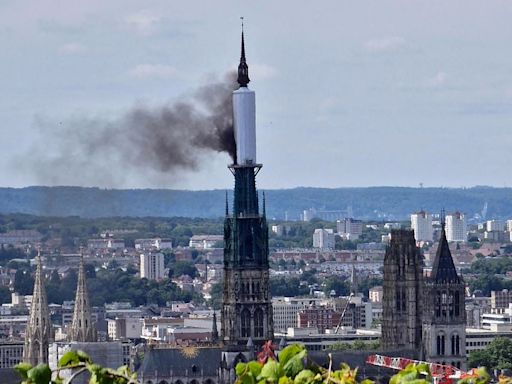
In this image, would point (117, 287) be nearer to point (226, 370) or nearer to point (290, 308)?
point (290, 308)

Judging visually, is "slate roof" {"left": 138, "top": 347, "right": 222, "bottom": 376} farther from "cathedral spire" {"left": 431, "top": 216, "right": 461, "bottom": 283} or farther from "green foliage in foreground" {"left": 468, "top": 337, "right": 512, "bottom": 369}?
"green foliage in foreground" {"left": 468, "top": 337, "right": 512, "bottom": 369}

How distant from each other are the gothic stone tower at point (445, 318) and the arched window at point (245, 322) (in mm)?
6764

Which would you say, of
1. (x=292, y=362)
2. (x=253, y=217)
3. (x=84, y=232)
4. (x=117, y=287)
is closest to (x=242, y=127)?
(x=253, y=217)

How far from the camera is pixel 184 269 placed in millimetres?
193875

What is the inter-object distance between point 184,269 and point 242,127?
117 m

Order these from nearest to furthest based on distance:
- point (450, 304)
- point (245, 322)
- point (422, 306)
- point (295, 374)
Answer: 1. point (295, 374)
2. point (245, 322)
3. point (422, 306)
4. point (450, 304)

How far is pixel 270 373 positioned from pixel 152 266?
6689 inches

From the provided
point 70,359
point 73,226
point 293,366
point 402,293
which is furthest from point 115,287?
point 293,366

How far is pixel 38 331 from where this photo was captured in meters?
83.9

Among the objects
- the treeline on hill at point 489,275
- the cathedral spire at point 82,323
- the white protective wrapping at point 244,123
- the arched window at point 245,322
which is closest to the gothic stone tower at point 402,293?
the arched window at point 245,322

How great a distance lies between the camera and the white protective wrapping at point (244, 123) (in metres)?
76.2

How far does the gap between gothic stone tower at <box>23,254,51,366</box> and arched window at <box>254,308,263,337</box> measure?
8887 millimetres

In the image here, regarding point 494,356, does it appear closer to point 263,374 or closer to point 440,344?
point 440,344

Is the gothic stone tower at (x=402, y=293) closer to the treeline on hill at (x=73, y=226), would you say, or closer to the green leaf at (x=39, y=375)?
the treeline on hill at (x=73, y=226)
